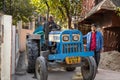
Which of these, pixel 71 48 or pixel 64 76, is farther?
pixel 64 76

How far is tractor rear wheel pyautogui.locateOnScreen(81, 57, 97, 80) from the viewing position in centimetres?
1016

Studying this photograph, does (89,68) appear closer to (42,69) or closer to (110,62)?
(42,69)

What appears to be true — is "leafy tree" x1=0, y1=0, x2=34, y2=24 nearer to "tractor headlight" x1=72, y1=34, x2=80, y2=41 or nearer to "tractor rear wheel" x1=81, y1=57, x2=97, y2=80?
"tractor rear wheel" x1=81, y1=57, x2=97, y2=80

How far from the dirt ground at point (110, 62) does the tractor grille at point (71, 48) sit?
4349mm

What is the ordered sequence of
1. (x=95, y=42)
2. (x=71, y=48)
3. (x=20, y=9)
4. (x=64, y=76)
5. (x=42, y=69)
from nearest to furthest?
(x=42, y=69), (x=71, y=48), (x=64, y=76), (x=95, y=42), (x=20, y=9)

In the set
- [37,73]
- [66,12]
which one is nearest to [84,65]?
[37,73]

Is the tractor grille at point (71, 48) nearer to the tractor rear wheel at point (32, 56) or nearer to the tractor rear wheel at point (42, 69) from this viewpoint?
the tractor rear wheel at point (42, 69)

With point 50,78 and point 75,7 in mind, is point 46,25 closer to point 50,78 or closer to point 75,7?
point 50,78

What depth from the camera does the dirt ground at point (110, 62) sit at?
14603 mm

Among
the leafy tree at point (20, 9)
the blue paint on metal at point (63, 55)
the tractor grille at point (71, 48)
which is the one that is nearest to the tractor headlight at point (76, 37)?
the tractor grille at point (71, 48)

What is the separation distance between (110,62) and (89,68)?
5220 millimetres

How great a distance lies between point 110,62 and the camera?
1543 centimetres

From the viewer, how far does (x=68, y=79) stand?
36.1 feet

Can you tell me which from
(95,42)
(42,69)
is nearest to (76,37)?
(42,69)
